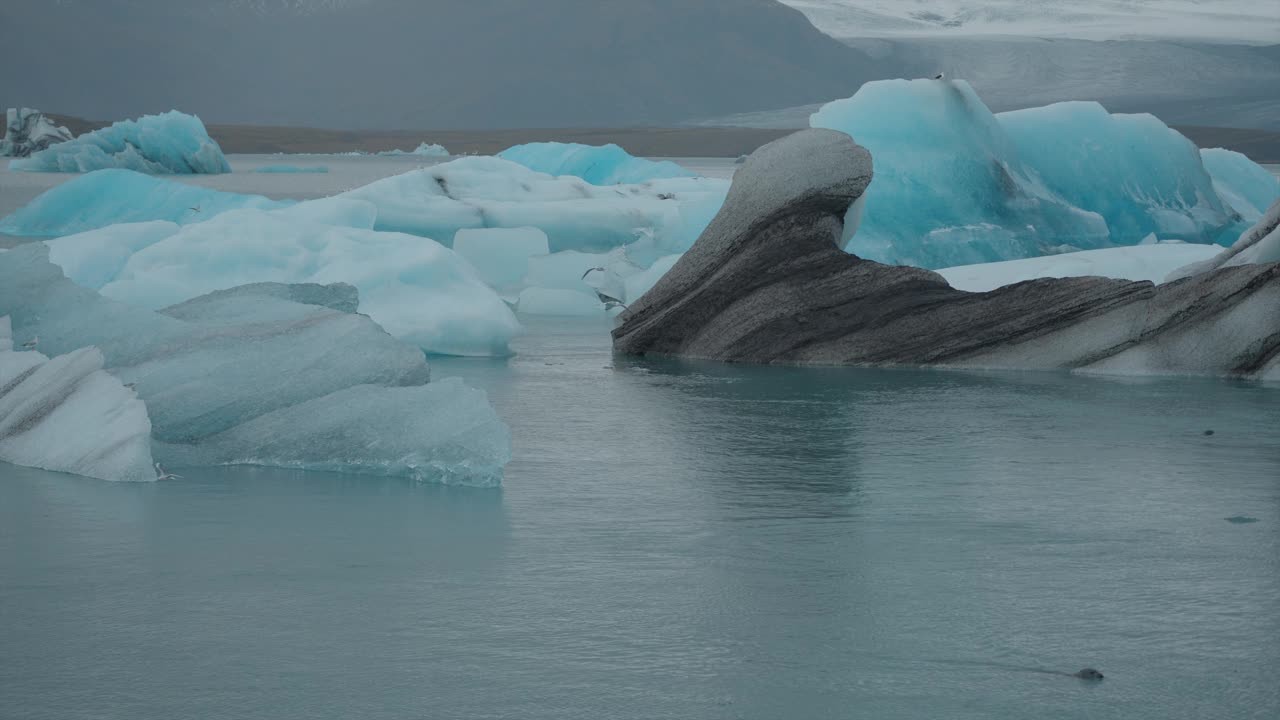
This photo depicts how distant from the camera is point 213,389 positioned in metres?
→ 6.41

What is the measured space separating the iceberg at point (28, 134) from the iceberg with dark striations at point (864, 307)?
3835cm

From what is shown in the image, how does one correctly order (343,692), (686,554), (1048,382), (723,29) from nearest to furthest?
(343,692)
(686,554)
(1048,382)
(723,29)

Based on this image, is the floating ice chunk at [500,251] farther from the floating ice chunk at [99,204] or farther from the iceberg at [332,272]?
the floating ice chunk at [99,204]

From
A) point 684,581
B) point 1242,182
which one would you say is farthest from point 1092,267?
point 1242,182

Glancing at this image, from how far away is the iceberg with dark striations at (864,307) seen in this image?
9180 millimetres

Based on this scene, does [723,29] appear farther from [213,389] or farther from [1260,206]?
[213,389]

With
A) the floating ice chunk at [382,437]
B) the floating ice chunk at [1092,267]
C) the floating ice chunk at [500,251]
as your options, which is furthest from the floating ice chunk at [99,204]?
the floating ice chunk at [382,437]

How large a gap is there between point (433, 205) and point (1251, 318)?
8.71 meters

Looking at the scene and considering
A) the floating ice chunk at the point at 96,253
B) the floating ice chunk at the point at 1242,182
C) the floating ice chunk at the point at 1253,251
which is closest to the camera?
the floating ice chunk at the point at 1253,251

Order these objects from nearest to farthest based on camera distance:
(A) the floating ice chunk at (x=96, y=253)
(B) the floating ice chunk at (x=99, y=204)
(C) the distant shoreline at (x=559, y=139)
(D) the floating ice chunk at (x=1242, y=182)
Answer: (A) the floating ice chunk at (x=96, y=253) < (B) the floating ice chunk at (x=99, y=204) < (D) the floating ice chunk at (x=1242, y=182) < (C) the distant shoreline at (x=559, y=139)

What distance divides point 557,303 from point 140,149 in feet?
85.5

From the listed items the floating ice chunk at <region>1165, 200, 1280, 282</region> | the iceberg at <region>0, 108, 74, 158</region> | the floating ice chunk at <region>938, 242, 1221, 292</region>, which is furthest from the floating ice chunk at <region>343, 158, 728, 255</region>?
the iceberg at <region>0, 108, 74, 158</region>

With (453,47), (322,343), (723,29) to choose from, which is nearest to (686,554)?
(322,343)

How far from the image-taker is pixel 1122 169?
16750 mm
